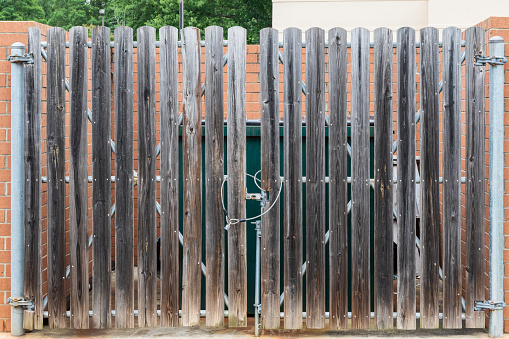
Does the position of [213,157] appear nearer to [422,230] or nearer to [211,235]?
[211,235]

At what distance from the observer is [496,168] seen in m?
4.35

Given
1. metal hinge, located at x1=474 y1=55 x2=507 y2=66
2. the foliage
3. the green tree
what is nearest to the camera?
metal hinge, located at x1=474 y1=55 x2=507 y2=66

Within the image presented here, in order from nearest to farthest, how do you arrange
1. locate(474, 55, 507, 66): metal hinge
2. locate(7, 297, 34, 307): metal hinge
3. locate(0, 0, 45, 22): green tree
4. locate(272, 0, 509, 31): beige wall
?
locate(474, 55, 507, 66): metal hinge, locate(7, 297, 34, 307): metal hinge, locate(272, 0, 509, 31): beige wall, locate(0, 0, 45, 22): green tree

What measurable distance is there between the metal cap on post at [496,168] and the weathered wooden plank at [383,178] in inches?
28.6

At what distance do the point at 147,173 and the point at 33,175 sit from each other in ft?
2.75

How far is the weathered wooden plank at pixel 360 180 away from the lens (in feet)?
14.2

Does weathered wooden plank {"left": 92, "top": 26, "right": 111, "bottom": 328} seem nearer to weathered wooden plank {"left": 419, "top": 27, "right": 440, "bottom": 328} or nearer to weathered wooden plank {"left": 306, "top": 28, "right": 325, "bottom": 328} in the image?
weathered wooden plank {"left": 306, "top": 28, "right": 325, "bottom": 328}

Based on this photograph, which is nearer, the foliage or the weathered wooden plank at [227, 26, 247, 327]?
the weathered wooden plank at [227, 26, 247, 327]

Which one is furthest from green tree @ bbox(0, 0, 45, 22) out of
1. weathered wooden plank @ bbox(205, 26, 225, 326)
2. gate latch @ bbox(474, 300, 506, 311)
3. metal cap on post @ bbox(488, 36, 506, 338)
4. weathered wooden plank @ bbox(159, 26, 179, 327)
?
gate latch @ bbox(474, 300, 506, 311)

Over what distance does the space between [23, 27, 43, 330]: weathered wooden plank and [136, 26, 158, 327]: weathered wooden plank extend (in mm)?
740

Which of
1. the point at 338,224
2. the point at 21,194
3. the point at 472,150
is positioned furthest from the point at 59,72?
the point at 472,150

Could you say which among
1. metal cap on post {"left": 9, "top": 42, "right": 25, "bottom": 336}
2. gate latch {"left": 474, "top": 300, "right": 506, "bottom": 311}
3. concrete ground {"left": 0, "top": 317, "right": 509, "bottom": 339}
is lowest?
concrete ground {"left": 0, "top": 317, "right": 509, "bottom": 339}

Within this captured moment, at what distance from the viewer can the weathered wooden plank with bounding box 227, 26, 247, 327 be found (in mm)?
4383

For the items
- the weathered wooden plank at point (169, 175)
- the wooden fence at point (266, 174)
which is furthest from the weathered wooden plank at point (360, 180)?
the weathered wooden plank at point (169, 175)
